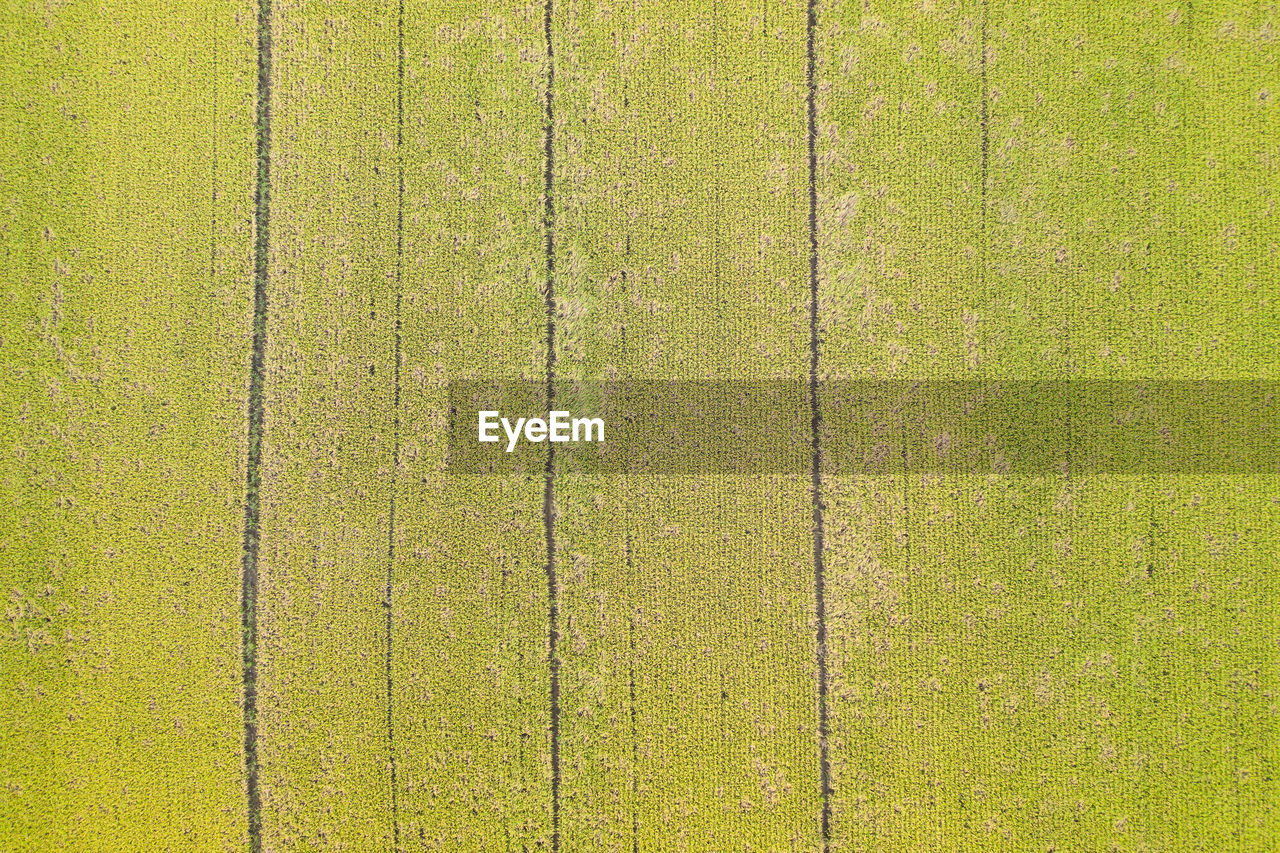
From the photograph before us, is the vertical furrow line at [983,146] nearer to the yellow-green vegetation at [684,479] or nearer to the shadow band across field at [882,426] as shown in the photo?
the shadow band across field at [882,426]

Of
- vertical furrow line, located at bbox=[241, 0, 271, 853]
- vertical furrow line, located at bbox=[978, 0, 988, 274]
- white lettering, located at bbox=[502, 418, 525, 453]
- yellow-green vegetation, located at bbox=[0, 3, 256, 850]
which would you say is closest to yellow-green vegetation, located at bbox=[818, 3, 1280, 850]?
vertical furrow line, located at bbox=[978, 0, 988, 274]

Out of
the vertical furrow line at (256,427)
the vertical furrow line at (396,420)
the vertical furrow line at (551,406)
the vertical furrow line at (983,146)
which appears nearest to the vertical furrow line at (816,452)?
the vertical furrow line at (983,146)

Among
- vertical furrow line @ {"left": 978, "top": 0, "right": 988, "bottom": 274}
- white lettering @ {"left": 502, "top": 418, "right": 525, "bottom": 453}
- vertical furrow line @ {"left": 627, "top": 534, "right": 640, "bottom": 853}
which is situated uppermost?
vertical furrow line @ {"left": 978, "top": 0, "right": 988, "bottom": 274}

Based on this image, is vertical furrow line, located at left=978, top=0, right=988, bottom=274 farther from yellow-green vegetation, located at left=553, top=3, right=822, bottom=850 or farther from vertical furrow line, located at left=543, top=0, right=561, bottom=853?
vertical furrow line, located at left=543, top=0, right=561, bottom=853

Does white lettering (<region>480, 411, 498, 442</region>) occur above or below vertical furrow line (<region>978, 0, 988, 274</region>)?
below

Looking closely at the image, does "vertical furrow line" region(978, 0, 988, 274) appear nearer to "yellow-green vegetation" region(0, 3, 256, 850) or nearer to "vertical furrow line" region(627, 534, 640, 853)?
"vertical furrow line" region(627, 534, 640, 853)

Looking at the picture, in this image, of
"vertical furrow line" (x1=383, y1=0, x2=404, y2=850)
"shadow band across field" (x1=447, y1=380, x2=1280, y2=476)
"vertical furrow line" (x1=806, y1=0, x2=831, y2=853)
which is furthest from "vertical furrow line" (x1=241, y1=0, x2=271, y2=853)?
"vertical furrow line" (x1=806, y1=0, x2=831, y2=853)

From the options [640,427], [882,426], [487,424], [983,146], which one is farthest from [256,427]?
[983,146]
